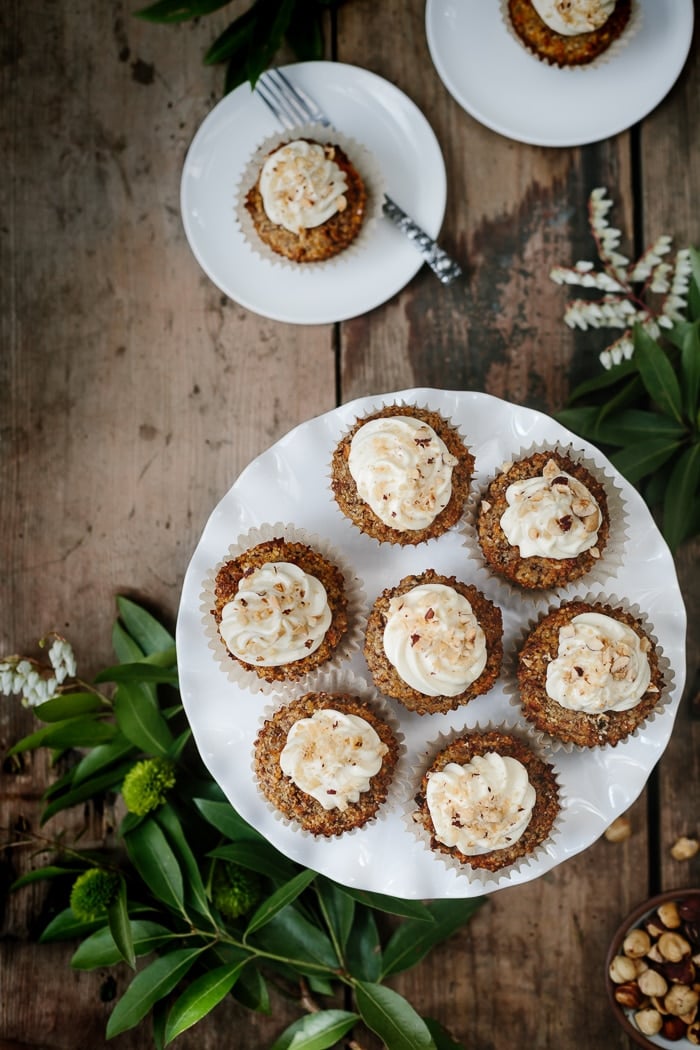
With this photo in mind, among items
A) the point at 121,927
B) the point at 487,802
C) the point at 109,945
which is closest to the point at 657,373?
the point at 487,802

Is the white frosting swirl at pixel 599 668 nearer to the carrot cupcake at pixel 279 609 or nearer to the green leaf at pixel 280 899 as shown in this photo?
the carrot cupcake at pixel 279 609

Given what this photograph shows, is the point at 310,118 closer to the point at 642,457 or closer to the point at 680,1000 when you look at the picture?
the point at 642,457

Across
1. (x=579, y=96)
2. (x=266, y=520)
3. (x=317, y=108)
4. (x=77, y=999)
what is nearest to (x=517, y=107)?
(x=579, y=96)

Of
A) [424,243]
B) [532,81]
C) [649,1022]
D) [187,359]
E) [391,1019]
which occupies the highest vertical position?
[532,81]

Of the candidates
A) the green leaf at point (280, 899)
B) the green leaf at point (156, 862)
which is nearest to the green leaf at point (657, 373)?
the green leaf at point (280, 899)

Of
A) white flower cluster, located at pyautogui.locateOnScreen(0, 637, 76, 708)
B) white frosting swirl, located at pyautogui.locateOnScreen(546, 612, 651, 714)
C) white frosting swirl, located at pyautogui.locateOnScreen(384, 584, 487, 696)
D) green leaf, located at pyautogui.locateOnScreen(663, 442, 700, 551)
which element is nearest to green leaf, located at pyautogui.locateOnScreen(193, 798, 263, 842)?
white flower cluster, located at pyautogui.locateOnScreen(0, 637, 76, 708)

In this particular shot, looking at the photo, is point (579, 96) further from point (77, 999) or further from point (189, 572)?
point (77, 999)
